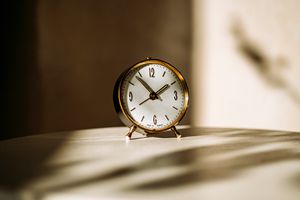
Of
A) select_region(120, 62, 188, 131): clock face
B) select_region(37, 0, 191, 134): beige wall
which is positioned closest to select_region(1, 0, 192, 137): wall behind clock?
select_region(37, 0, 191, 134): beige wall

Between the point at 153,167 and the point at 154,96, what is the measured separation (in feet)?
1.16

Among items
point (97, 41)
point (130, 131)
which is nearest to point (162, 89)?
point (130, 131)

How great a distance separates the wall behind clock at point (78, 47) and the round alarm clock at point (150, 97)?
0.63 metres

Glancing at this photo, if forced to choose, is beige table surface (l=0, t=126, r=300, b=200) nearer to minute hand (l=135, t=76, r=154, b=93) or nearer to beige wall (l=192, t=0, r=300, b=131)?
minute hand (l=135, t=76, r=154, b=93)

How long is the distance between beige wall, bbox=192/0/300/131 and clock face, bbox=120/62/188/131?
639 mm

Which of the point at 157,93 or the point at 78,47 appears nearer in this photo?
the point at 157,93

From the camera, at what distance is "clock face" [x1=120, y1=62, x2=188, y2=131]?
1035 mm

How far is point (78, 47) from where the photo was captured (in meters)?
1.68

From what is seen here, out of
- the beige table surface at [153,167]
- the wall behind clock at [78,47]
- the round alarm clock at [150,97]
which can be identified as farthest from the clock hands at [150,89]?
the wall behind clock at [78,47]

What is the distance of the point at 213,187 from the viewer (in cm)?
58

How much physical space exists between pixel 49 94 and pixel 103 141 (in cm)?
75

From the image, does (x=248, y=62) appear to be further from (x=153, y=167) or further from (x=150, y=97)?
(x=153, y=167)

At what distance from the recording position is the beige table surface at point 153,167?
0.56 m

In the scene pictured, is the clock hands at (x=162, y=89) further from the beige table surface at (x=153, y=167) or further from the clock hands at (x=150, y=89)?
the beige table surface at (x=153, y=167)
